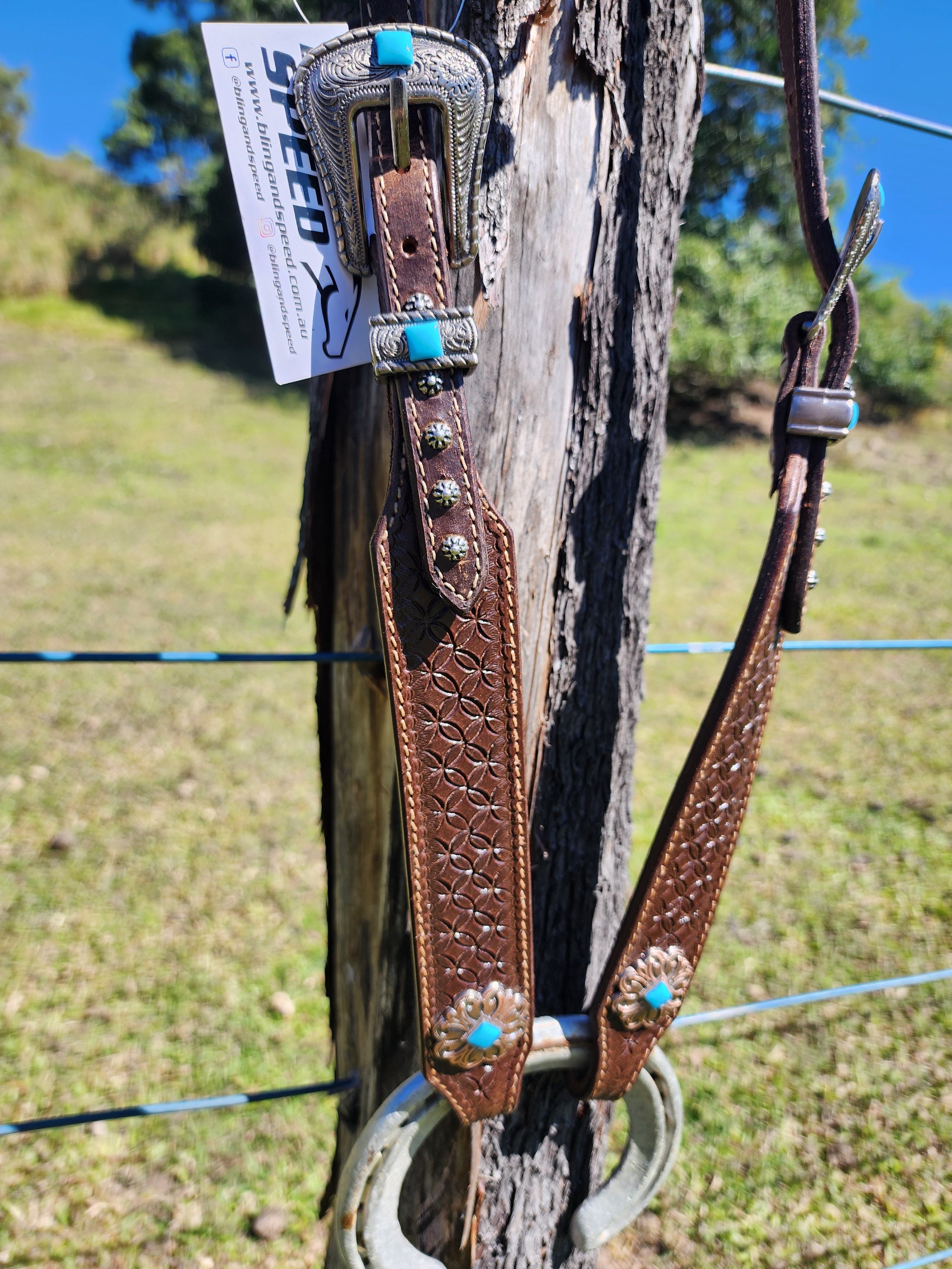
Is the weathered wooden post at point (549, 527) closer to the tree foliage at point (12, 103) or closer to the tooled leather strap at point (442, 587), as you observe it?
the tooled leather strap at point (442, 587)

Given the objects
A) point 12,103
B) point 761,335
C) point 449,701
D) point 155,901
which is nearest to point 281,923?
point 155,901

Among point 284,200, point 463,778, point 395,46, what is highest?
point 395,46

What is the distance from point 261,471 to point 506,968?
8.35 m

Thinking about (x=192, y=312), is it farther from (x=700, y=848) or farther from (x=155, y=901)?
(x=700, y=848)

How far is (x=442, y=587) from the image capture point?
83 centimetres

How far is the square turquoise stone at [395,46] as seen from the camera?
75 cm

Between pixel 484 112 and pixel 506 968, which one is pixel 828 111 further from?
pixel 506 968

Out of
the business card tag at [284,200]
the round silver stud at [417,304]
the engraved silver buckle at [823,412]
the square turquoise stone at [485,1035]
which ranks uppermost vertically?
the business card tag at [284,200]

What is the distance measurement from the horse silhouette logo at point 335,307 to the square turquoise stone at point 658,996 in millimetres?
762

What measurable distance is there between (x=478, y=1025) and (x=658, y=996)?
21 centimetres

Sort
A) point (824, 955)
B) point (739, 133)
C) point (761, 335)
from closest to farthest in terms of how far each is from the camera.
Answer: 1. point (739, 133)
2. point (824, 955)
3. point (761, 335)

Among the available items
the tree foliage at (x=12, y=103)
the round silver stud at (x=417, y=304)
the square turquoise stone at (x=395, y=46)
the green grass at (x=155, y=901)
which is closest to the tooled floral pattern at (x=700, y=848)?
the round silver stud at (x=417, y=304)

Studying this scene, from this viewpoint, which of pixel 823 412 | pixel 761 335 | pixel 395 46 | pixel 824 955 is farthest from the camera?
pixel 761 335

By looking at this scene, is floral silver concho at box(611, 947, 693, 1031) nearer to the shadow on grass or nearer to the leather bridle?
the leather bridle
